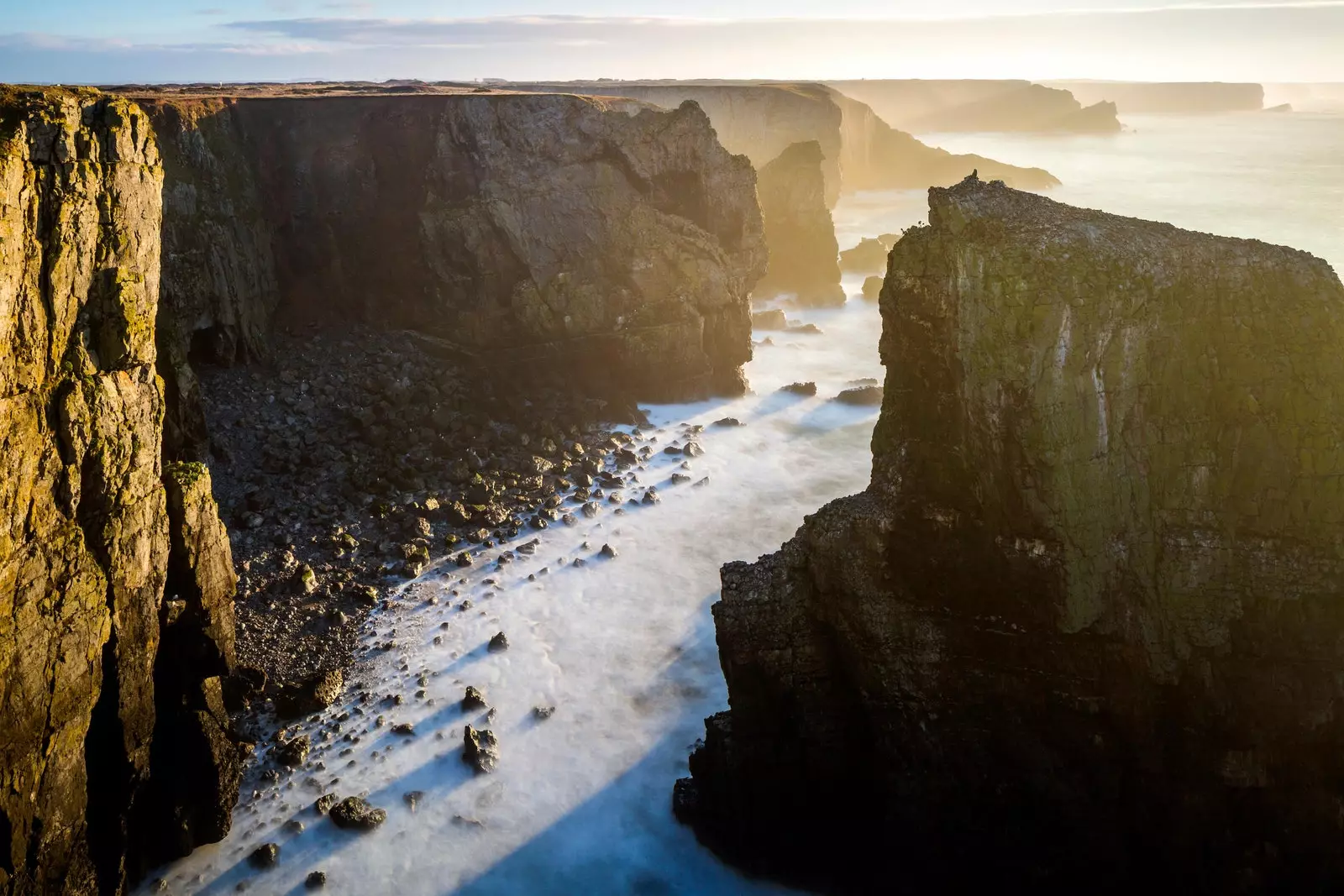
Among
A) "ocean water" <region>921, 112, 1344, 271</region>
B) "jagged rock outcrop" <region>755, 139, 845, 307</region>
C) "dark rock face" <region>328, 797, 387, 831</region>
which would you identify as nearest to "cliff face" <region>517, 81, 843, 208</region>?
"jagged rock outcrop" <region>755, 139, 845, 307</region>

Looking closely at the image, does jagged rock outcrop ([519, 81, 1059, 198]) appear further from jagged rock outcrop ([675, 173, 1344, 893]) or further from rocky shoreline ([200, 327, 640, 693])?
jagged rock outcrop ([675, 173, 1344, 893])

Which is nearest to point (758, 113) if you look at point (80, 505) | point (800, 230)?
point (800, 230)

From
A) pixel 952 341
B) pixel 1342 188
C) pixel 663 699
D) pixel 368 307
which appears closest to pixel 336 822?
pixel 663 699

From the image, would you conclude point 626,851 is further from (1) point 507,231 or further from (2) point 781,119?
(2) point 781,119

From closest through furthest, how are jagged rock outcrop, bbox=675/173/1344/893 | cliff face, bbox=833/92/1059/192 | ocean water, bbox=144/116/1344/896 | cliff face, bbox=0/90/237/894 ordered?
jagged rock outcrop, bbox=675/173/1344/893 → cliff face, bbox=0/90/237/894 → ocean water, bbox=144/116/1344/896 → cliff face, bbox=833/92/1059/192

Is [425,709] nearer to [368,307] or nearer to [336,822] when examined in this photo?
[336,822]
